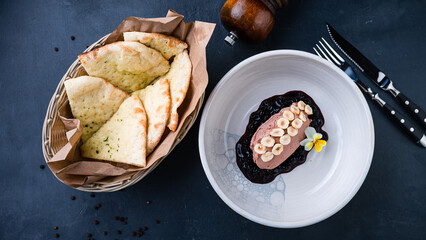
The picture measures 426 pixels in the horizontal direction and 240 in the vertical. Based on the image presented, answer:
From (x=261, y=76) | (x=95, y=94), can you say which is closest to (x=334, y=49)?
(x=261, y=76)

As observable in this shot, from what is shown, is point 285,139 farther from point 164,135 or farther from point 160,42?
point 160,42

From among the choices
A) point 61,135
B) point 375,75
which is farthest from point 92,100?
point 375,75

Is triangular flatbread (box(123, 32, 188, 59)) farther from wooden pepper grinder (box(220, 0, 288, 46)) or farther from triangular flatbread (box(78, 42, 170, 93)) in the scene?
wooden pepper grinder (box(220, 0, 288, 46))

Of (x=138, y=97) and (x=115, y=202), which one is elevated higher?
(x=138, y=97)

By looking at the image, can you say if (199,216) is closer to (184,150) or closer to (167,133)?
(184,150)

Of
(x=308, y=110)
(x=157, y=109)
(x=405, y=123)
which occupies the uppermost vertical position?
(x=405, y=123)

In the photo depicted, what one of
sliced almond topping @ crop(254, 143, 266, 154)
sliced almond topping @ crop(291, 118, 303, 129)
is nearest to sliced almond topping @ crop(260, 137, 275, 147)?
sliced almond topping @ crop(254, 143, 266, 154)

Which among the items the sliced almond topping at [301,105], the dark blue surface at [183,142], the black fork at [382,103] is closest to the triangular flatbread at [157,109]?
the dark blue surface at [183,142]

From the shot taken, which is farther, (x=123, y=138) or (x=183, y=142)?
(x=183, y=142)
